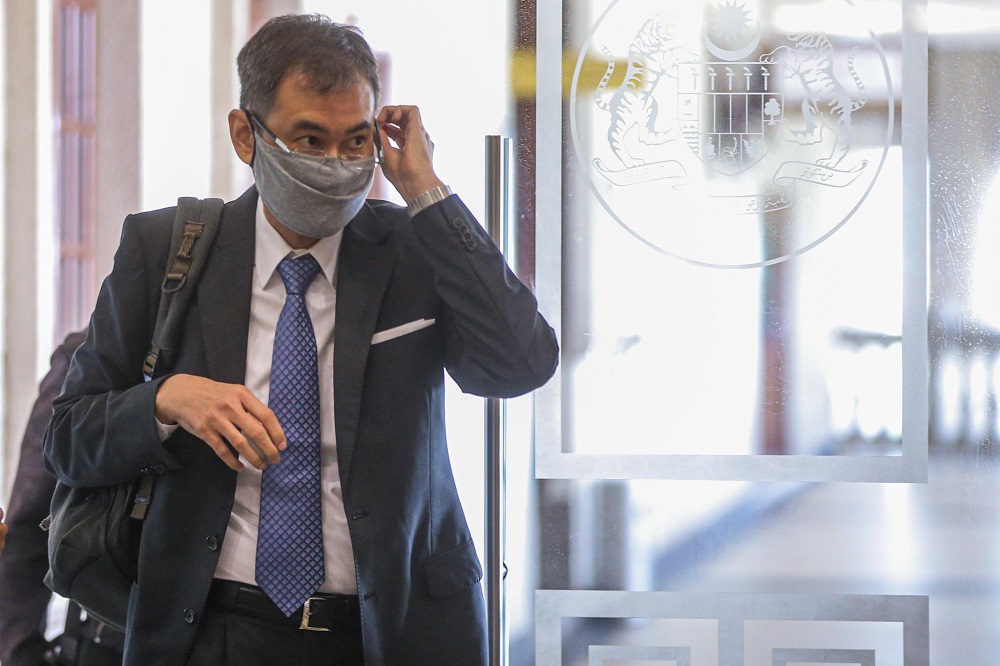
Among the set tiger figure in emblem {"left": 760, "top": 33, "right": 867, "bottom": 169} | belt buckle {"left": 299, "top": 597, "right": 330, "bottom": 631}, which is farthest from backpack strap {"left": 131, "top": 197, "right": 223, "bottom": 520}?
tiger figure in emblem {"left": 760, "top": 33, "right": 867, "bottom": 169}

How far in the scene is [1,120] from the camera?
11.6ft

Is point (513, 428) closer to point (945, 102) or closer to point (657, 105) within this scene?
point (657, 105)

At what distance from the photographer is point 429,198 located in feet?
6.25

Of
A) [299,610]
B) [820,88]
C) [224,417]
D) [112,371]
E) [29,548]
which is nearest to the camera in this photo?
[224,417]

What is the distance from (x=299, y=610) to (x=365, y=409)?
0.34m

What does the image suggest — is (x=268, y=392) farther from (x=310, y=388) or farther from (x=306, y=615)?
(x=306, y=615)

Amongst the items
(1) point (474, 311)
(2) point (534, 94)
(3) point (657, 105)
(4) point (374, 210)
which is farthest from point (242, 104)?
Answer: (3) point (657, 105)

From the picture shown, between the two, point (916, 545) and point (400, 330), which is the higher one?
point (400, 330)

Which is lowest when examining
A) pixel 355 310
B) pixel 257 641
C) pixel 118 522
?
pixel 257 641

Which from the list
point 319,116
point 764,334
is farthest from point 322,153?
point 764,334

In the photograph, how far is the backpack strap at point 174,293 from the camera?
6.14 ft

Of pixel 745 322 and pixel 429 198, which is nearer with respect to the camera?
pixel 429 198

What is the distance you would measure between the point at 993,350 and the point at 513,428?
1.00m

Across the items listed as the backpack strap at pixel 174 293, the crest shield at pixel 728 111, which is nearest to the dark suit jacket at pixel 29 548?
the backpack strap at pixel 174 293
